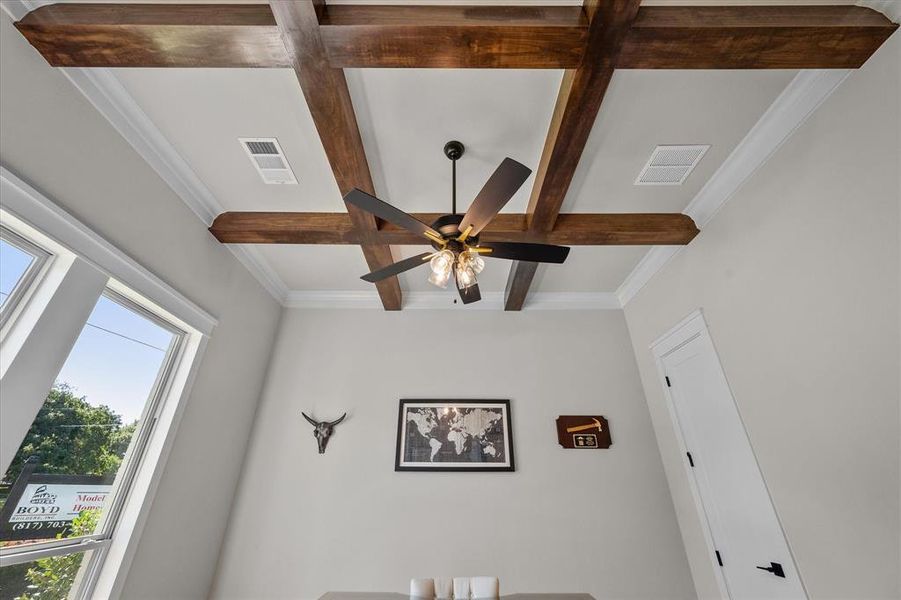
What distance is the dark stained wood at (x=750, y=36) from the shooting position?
1336mm

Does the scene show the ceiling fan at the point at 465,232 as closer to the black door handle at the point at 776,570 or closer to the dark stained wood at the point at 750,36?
the dark stained wood at the point at 750,36

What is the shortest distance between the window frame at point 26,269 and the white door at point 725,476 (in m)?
3.66

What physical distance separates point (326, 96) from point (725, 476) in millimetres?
3197

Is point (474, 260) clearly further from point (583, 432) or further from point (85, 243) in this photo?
point (583, 432)

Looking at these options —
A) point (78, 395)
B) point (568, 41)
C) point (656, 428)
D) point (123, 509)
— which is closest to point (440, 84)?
point (568, 41)

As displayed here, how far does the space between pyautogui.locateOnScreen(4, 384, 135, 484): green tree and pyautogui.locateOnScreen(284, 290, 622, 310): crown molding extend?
186cm

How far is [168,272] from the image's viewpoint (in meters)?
2.13

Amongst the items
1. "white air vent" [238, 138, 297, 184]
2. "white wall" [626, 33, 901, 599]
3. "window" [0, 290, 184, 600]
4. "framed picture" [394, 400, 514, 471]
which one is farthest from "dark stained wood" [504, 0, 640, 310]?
"window" [0, 290, 184, 600]

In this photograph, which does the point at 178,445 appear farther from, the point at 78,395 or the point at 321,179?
the point at 321,179

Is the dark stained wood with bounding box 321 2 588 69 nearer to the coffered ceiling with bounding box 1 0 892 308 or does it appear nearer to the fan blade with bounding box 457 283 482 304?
the coffered ceiling with bounding box 1 0 892 308

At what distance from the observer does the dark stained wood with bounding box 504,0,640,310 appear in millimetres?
1285

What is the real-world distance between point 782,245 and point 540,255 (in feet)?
4.15

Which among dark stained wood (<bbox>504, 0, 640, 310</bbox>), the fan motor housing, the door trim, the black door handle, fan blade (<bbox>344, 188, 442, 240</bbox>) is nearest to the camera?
dark stained wood (<bbox>504, 0, 640, 310</bbox>)

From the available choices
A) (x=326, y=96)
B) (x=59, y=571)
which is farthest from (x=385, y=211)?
(x=59, y=571)
